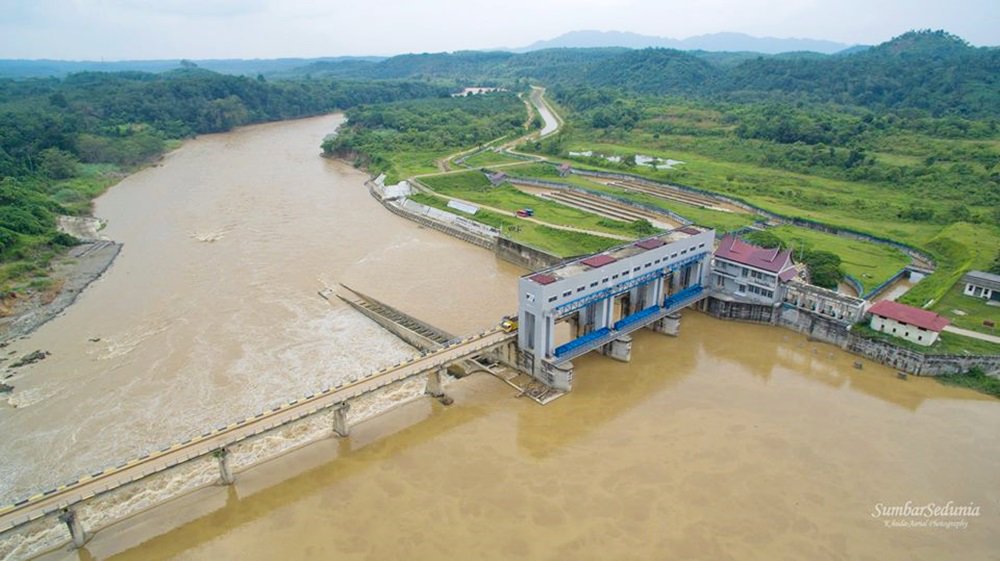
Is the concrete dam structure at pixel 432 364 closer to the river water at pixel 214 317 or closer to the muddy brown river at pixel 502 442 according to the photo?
the muddy brown river at pixel 502 442

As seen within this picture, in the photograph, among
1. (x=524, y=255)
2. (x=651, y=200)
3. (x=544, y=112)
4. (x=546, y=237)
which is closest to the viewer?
(x=524, y=255)

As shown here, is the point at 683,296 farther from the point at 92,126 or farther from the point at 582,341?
the point at 92,126

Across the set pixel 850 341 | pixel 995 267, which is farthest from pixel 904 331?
pixel 995 267

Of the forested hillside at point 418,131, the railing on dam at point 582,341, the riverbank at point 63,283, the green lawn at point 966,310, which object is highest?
the forested hillside at point 418,131

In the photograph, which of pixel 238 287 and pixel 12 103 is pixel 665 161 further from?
pixel 12 103

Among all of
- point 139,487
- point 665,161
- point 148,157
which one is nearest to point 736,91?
point 665,161

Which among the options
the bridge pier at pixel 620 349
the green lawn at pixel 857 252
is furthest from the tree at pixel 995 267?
the bridge pier at pixel 620 349
